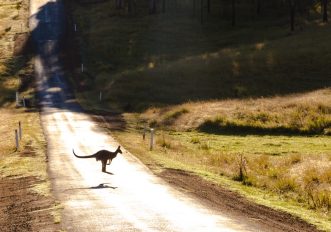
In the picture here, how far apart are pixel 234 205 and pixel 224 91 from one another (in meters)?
35.4

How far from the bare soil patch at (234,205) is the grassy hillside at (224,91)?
0.64m

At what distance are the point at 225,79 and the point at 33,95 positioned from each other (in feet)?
68.0

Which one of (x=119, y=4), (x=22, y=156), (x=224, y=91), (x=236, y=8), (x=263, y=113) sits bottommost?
(x=22, y=156)

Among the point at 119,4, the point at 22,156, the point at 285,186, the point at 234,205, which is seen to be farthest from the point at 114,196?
the point at 119,4

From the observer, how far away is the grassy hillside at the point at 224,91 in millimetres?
22156

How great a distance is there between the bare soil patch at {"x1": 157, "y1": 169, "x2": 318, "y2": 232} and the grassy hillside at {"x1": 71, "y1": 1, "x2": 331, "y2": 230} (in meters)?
0.64

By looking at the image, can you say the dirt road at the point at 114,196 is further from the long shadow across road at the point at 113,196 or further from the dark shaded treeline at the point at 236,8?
the dark shaded treeline at the point at 236,8

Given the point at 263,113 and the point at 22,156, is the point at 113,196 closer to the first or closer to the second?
the point at 22,156

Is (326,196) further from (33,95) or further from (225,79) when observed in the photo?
(33,95)

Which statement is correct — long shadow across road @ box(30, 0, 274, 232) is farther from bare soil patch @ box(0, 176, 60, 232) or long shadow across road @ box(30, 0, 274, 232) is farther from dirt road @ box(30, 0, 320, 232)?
bare soil patch @ box(0, 176, 60, 232)

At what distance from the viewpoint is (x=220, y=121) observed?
38.4m

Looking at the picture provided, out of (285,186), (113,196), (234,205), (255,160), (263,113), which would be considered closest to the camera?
(234,205)

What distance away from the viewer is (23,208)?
15211 mm

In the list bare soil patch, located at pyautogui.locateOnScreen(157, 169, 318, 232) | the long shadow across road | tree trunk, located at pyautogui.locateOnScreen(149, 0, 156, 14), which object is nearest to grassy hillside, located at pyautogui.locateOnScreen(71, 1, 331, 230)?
bare soil patch, located at pyautogui.locateOnScreen(157, 169, 318, 232)
